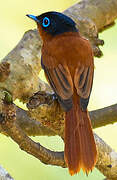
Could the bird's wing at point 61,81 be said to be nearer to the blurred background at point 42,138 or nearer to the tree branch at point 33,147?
the tree branch at point 33,147

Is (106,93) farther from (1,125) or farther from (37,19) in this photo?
(1,125)

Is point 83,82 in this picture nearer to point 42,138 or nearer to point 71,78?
point 71,78

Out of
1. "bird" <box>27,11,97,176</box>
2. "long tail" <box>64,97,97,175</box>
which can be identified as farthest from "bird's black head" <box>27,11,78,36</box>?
"long tail" <box>64,97,97,175</box>

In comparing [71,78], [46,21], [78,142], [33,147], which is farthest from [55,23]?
[33,147]

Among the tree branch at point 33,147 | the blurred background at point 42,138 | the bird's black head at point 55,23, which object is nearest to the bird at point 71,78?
the bird's black head at point 55,23

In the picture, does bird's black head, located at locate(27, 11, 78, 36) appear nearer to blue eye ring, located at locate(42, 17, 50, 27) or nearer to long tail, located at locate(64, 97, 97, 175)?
blue eye ring, located at locate(42, 17, 50, 27)
